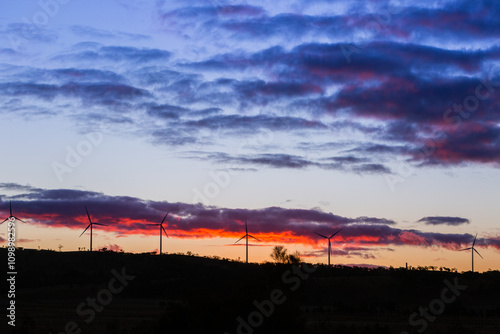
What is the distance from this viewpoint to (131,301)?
Answer: 9081 centimetres

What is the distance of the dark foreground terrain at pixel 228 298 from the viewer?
36219 mm

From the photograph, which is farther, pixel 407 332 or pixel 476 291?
pixel 476 291

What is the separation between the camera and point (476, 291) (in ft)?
338

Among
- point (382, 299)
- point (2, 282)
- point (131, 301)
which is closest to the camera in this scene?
point (131, 301)

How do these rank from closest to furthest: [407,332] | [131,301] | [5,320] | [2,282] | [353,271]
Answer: [407,332] → [5,320] → [131,301] → [2,282] → [353,271]

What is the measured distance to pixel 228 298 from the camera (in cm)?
3700

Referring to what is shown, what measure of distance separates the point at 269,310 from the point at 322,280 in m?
71.2

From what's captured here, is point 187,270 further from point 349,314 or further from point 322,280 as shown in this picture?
point 349,314

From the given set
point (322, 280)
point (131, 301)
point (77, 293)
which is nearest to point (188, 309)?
point (131, 301)

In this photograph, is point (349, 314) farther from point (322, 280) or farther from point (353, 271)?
point (353, 271)

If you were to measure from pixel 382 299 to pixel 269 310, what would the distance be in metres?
65.0

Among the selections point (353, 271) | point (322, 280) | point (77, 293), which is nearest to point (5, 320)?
point (77, 293)

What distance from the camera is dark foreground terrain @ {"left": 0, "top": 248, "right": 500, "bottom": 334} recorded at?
36.2 meters

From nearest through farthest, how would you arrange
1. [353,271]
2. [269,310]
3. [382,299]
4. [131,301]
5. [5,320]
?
[269,310]
[5,320]
[131,301]
[382,299]
[353,271]
